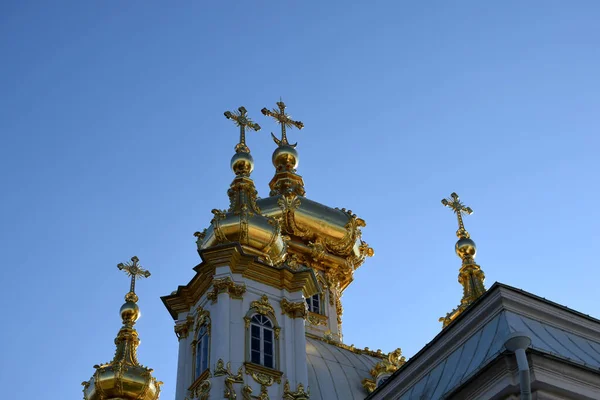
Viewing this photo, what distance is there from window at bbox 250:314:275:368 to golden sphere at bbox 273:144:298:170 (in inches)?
532

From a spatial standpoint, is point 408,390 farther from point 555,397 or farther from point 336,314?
point 336,314

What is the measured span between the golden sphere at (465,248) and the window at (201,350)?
39.4 feet

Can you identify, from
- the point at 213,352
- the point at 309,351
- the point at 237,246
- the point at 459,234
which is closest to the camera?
the point at 213,352

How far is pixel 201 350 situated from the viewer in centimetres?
2688

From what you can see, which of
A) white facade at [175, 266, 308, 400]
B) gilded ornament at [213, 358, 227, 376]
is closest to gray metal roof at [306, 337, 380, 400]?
white facade at [175, 266, 308, 400]

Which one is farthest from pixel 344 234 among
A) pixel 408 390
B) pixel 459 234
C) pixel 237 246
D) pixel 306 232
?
pixel 408 390

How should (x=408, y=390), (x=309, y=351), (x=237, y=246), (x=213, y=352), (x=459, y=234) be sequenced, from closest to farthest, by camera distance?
1. (x=408, y=390)
2. (x=213, y=352)
3. (x=237, y=246)
4. (x=309, y=351)
5. (x=459, y=234)

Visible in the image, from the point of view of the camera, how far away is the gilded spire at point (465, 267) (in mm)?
35156

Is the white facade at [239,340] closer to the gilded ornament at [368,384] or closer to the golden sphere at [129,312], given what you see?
the gilded ornament at [368,384]

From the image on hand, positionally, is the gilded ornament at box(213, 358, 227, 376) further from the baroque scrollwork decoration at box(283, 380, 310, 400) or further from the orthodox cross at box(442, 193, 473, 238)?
the orthodox cross at box(442, 193, 473, 238)

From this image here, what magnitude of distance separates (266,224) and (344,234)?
9.01m

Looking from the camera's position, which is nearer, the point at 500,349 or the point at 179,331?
the point at 500,349

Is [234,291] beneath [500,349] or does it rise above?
above

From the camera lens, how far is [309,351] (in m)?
30.5
